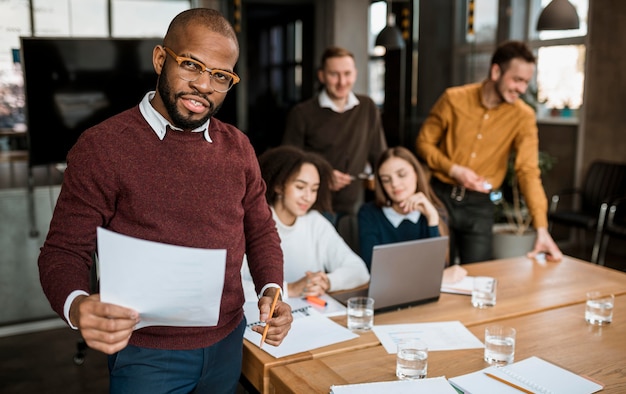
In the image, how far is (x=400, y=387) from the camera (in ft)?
4.99

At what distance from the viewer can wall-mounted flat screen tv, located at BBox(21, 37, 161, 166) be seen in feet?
12.6

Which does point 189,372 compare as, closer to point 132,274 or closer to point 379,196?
point 132,274

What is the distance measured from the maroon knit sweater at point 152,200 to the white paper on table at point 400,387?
1.06ft

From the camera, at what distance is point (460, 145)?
3.37 metres

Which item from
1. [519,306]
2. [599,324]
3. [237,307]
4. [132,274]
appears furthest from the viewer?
[519,306]

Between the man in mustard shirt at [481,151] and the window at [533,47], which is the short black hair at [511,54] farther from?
the window at [533,47]

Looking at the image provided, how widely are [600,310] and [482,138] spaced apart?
4.65ft

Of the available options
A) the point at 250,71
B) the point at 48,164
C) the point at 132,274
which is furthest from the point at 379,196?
the point at 250,71

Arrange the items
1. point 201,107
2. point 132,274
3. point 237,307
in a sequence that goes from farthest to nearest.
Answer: point 237,307
point 201,107
point 132,274

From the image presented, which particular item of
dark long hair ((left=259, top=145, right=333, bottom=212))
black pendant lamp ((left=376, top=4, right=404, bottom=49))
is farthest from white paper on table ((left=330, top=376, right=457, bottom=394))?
black pendant lamp ((left=376, top=4, right=404, bottom=49))

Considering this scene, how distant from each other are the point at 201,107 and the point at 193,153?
0.11m

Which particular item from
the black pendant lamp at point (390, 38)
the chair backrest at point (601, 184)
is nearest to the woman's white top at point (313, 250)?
the black pendant lamp at point (390, 38)

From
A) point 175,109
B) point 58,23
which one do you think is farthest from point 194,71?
point 58,23

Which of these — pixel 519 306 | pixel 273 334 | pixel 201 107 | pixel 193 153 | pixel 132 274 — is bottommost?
pixel 519 306
